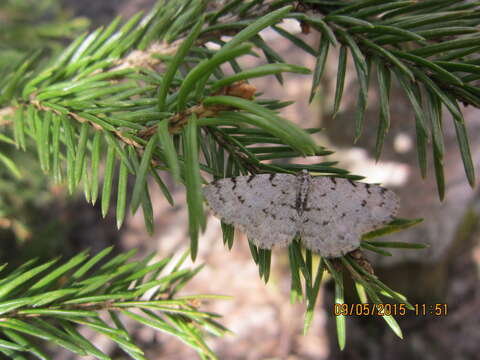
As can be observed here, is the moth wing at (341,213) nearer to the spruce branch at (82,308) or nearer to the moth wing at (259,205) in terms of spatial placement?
the moth wing at (259,205)

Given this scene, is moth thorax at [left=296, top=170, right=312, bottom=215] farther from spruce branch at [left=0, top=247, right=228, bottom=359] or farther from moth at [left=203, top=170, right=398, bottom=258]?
spruce branch at [left=0, top=247, right=228, bottom=359]

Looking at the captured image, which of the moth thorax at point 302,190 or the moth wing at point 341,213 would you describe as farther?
the moth thorax at point 302,190

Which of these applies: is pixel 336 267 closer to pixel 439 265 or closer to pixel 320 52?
pixel 320 52

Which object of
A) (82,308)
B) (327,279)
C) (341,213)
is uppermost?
(341,213)

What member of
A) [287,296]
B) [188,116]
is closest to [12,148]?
[188,116]

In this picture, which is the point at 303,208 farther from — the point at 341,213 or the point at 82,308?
the point at 82,308

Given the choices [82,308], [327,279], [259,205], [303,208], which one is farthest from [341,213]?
[327,279]

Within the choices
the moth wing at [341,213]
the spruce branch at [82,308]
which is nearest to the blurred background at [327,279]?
the moth wing at [341,213]
